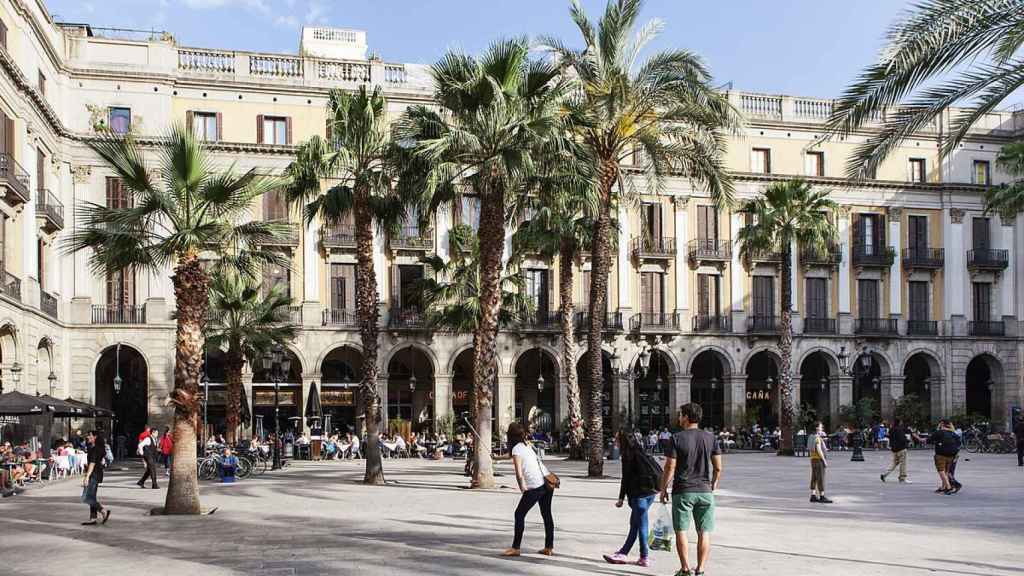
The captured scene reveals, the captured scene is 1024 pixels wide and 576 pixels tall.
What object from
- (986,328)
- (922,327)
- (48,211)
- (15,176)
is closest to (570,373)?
(15,176)

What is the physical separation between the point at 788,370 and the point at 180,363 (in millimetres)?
28294

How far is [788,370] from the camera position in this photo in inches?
1650

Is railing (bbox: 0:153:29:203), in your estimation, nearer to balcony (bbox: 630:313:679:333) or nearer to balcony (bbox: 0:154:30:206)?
balcony (bbox: 0:154:30:206)

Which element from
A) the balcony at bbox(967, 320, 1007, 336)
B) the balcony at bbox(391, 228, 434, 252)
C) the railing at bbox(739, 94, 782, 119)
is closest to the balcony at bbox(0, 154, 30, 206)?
the balcony at bbox(391, 228, 434, 252)

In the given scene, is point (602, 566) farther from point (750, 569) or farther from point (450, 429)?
point (450, 429)

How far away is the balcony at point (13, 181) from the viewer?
3231 cm

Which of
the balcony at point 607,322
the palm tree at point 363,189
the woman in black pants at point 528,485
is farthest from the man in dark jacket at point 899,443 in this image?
the balcony at point 607,322

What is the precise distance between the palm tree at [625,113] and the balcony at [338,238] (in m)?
20.2

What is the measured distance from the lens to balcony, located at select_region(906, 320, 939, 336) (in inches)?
2080

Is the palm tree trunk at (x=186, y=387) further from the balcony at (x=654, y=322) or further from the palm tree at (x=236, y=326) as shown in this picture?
the balcony at (x=654, y=322)

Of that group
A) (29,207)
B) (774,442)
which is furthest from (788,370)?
(29,207)

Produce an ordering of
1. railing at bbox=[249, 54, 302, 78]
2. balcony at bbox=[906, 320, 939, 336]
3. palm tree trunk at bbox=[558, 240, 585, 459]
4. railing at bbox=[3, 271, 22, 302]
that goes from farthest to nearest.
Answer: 1. balcony at bbox=[906, 320, 939, 336]
2. railing at bbox=[249, 54, 302, 78]
3. palm tree trunk at bbox=[558, 240, 585, 459]
4. railing at bbox=[3, 271, 22, 302]

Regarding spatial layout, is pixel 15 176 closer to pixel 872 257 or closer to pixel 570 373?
pixel 570 373

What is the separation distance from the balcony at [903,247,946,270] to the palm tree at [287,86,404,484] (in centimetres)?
3398
